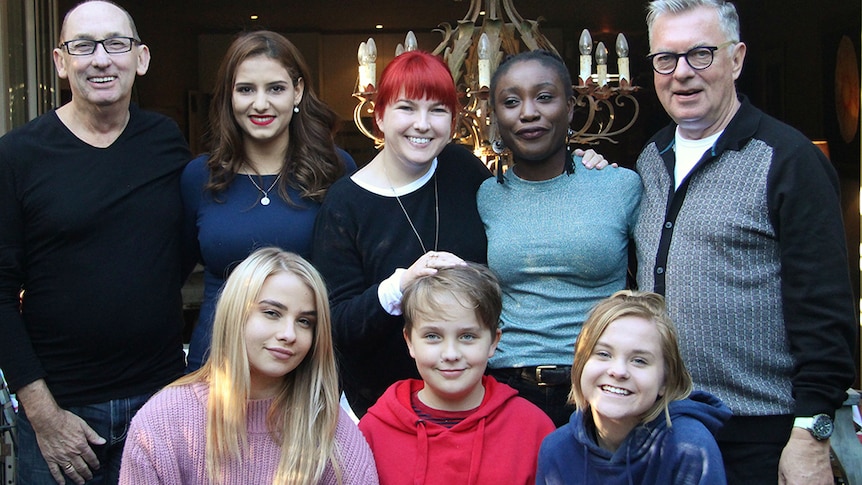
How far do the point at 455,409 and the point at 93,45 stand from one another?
1.27 m

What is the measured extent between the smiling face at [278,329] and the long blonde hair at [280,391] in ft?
0.05

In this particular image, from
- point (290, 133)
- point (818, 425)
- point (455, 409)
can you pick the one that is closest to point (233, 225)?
point (290, 133)

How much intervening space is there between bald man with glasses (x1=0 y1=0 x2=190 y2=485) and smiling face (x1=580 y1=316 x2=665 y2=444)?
1134 mm

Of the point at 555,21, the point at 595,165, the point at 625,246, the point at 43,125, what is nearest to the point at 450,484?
the point at 625,246

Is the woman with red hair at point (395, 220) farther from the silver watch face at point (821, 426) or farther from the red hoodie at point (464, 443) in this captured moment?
the silver watch face at point (821, 426)

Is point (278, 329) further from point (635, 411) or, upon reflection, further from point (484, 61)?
point (484, 61)

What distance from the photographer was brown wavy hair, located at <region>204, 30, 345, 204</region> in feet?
8.00

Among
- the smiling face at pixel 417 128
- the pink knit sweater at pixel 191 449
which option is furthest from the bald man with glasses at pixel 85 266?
the smiling face at pixel 417 128

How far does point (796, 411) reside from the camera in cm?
188

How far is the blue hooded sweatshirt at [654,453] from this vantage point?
1.85 meters

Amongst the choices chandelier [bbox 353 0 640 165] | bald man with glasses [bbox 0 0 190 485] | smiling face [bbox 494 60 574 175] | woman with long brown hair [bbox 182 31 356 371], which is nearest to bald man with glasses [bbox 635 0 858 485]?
smiling face [bbox 494 60 574 175]

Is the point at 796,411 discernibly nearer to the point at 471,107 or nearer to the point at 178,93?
the point at 471,107

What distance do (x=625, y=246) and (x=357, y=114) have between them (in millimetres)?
1414

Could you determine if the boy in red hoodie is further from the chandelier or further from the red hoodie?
the chandelier
